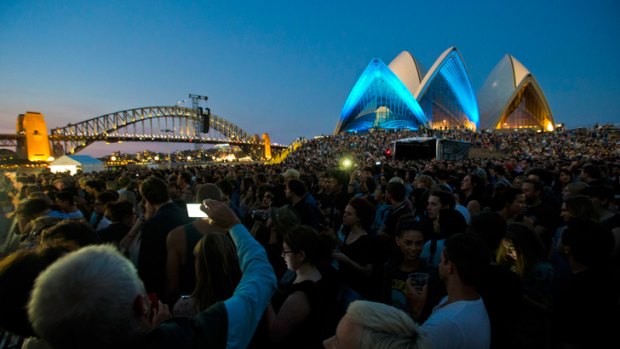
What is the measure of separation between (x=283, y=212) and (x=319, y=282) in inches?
45.5

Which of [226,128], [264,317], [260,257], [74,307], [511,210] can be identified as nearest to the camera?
[74,307]

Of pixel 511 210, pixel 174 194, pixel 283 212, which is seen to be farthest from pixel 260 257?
pixel 174 194

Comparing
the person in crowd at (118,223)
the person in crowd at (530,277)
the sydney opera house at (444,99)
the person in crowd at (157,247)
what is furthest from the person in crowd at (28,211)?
the sydney opera house at (444,99)

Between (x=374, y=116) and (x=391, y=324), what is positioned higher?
(x=374, y=116)

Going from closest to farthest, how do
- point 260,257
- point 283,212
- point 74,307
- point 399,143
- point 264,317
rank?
point 74,307 → point 260,257 → point 264,317 → point 283,212 → point 399,143

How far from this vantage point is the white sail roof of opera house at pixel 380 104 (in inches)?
1884

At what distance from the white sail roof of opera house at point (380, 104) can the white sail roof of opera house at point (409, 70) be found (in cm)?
653

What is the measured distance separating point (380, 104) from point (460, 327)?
51.4m

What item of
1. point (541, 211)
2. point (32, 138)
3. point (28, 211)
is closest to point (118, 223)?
point (28, 211)

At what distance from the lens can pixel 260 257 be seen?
1.52m

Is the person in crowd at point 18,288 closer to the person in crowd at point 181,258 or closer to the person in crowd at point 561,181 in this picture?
the person in crowd at point 181,258

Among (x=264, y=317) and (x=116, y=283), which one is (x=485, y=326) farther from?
(x=116, y=283)

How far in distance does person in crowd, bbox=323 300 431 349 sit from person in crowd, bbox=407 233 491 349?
19.9 inches

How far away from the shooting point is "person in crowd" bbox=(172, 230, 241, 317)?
1.79 m
